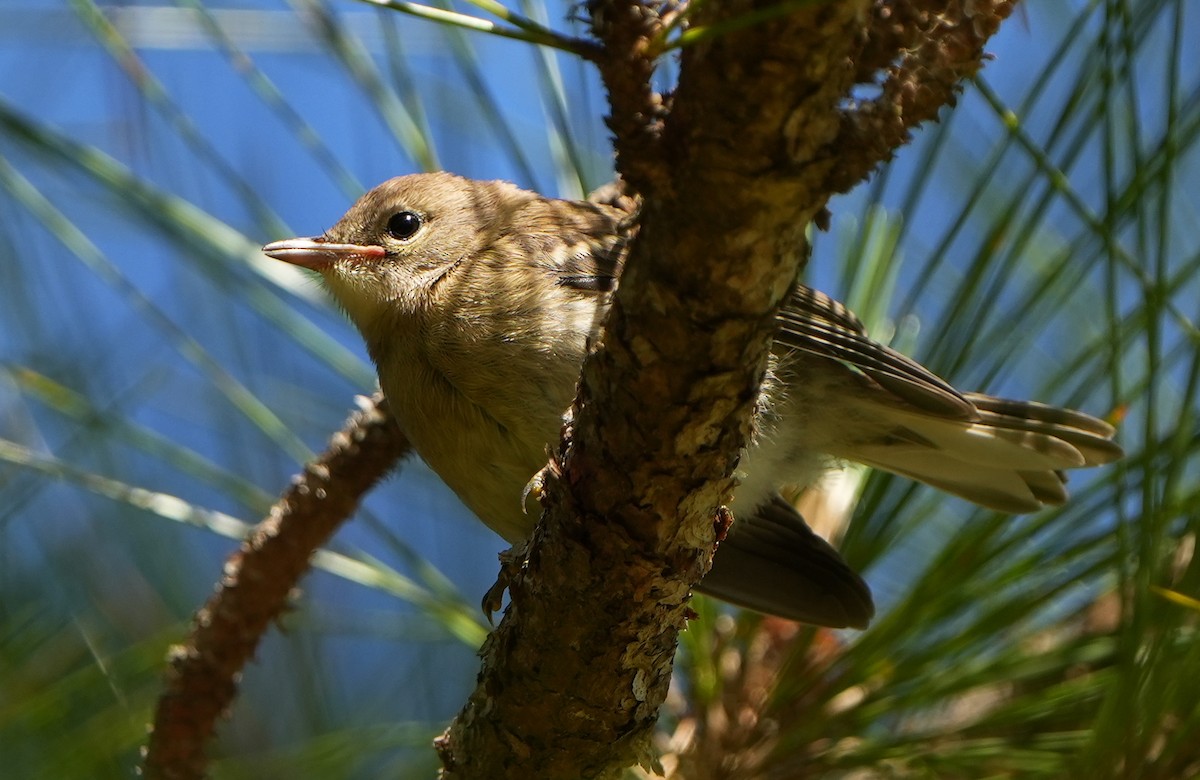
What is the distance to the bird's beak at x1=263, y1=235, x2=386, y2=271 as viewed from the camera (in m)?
2.77

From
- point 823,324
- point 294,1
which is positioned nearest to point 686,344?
point 823,324

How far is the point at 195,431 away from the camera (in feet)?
14.1

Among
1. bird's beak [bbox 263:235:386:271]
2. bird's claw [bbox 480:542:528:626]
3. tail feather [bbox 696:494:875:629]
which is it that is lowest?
bird's claw [bbox 480:542:528:626]

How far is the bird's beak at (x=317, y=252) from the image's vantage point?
2.77 m

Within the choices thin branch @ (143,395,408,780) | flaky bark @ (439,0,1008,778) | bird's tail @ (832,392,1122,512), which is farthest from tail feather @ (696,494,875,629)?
thin branch @ (143,395,408,780)

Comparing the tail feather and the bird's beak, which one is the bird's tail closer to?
the tail feather

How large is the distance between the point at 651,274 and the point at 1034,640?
68.3 inches

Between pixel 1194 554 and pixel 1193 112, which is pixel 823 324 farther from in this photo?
pixel 1194 554

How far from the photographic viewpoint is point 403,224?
305 cm

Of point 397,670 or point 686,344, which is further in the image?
point 397,670

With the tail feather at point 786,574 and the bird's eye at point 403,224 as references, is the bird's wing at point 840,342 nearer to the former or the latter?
the tail feather at point 786,574

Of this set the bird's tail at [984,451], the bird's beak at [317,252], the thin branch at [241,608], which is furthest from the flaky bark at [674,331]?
the bird's beak at [317,252]

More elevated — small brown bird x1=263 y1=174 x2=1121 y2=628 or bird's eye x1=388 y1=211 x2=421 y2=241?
bird's eye x1=388 y1=211 x2=421 y2=241

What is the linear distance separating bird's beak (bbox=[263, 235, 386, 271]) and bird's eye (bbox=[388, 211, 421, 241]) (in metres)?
0.06
